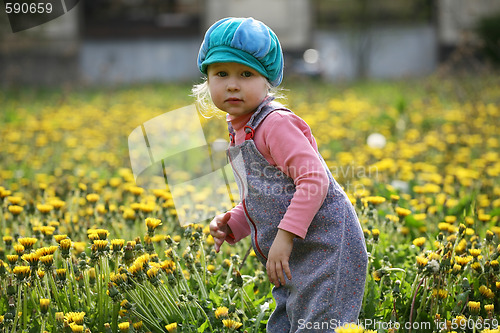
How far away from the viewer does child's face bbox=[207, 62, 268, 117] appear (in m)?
1.75

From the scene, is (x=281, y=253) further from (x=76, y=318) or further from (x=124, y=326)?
(x=76, y=318)

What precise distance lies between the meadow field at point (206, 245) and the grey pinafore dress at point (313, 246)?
7 cm

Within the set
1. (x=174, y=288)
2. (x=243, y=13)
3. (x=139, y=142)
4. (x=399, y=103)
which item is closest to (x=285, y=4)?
(x=243, y=13)

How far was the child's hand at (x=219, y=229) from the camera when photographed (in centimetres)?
195

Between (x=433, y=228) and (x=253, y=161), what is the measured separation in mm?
1496

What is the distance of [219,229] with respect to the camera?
196cm

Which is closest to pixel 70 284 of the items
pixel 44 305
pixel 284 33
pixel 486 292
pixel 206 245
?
pixel 44 305

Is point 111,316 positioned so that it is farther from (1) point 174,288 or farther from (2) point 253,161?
(2) point 253,161

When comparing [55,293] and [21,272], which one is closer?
[21,272]

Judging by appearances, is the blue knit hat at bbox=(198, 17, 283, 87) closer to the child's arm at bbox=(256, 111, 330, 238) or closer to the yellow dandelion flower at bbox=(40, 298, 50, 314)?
the child's arm at bbox=(256, 111, 330, 238)

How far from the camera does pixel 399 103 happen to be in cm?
616

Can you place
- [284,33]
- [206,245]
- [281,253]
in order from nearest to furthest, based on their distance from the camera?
[281,253] < [206,245] < [284,33]

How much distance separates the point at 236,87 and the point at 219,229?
0.50 metres

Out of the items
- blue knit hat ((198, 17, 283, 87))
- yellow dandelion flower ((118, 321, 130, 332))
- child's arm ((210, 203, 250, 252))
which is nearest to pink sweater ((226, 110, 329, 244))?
blue knit hat ((198, 17, 283, 87))
